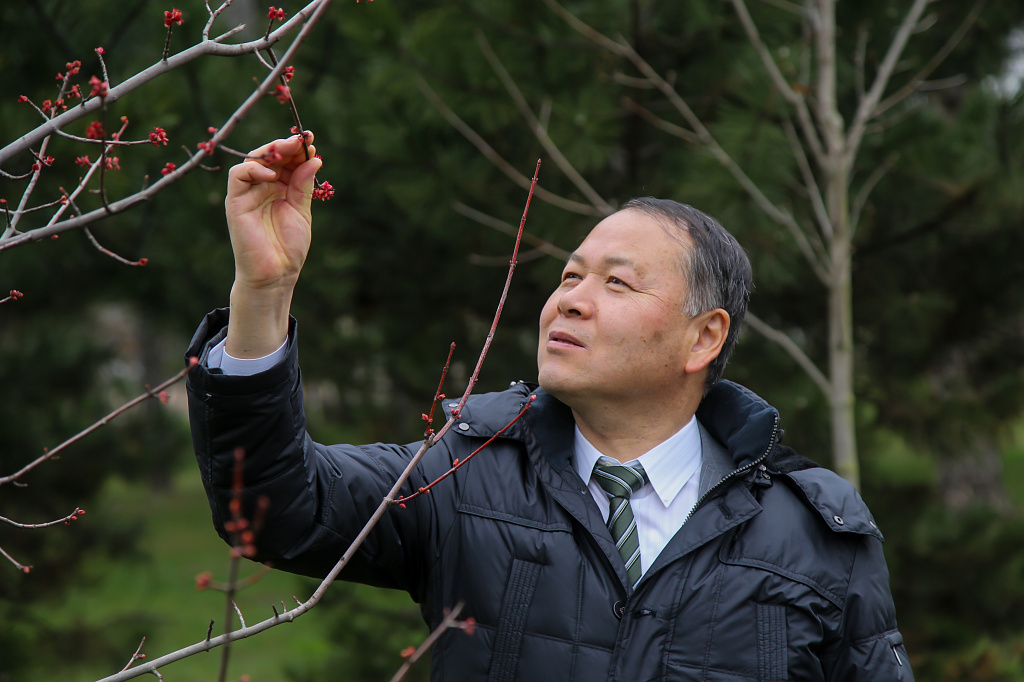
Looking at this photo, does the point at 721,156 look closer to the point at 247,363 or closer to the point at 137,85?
the point at 247,363

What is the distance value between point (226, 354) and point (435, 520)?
62 cm

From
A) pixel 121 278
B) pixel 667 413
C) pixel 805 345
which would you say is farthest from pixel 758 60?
pixel 121 278

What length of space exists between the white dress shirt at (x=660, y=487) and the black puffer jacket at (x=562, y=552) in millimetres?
64

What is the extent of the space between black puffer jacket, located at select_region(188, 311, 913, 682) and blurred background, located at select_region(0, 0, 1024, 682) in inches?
60.4

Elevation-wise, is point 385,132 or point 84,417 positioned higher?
point 385,132

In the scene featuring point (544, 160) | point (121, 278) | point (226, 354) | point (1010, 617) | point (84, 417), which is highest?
point (544, 160)

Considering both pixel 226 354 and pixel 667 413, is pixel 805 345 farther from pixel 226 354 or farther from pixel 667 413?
pixel 226 354

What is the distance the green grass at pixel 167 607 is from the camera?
504cm

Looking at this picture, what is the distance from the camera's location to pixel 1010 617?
4672 millimetres

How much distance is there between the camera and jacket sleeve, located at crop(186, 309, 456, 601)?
1.57m

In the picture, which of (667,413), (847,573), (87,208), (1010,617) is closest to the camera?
(847,573)

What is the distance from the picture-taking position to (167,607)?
8938 mm

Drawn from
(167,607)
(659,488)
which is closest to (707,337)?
(659,488)

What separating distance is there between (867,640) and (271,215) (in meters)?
1.48
